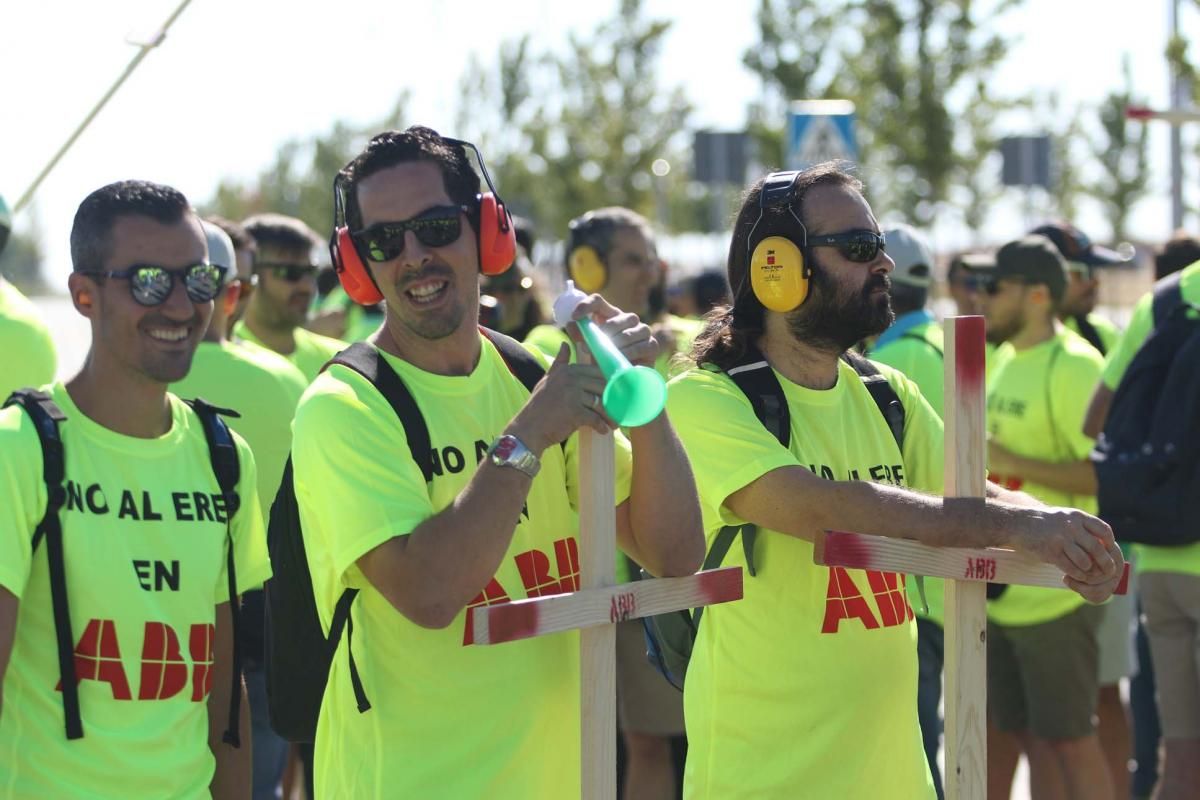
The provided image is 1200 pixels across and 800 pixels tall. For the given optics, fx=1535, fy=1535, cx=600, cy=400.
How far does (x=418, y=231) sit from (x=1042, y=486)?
3.82 m

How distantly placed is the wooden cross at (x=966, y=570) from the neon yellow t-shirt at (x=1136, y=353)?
2.37 meters

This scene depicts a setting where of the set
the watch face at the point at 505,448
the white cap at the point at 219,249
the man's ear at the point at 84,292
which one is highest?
Answer: the white cap at the point at 219,249

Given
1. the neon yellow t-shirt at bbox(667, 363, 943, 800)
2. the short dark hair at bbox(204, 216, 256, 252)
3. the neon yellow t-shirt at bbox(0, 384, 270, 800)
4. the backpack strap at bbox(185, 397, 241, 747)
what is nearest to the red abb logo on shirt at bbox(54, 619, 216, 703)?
the neon yellow t-shirt at bbox(0, 384, 270, 800)

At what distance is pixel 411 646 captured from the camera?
2.85 metres

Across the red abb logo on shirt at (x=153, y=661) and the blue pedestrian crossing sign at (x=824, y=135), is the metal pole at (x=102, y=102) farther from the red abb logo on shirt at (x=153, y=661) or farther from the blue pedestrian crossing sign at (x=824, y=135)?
the blue pedestrian crossing sign at (x=824, y=135)

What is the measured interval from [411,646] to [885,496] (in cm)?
102

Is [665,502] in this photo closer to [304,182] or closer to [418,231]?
[418,231]

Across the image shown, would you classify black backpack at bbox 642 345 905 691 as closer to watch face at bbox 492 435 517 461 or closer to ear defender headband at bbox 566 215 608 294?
watch face at bbox 492 435 517 461

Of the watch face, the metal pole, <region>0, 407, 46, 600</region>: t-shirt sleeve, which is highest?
the metal pole

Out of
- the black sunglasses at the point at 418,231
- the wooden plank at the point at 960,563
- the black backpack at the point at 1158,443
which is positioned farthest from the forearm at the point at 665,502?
the black backpack at the point at 1158,443

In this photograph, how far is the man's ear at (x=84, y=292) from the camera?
130 inches

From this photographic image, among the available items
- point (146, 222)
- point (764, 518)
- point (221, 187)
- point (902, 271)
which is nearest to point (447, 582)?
point (764, 518)

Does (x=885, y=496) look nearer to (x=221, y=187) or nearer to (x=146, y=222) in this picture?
(x=146, y=222)

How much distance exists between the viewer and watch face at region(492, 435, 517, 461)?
8.77ft
